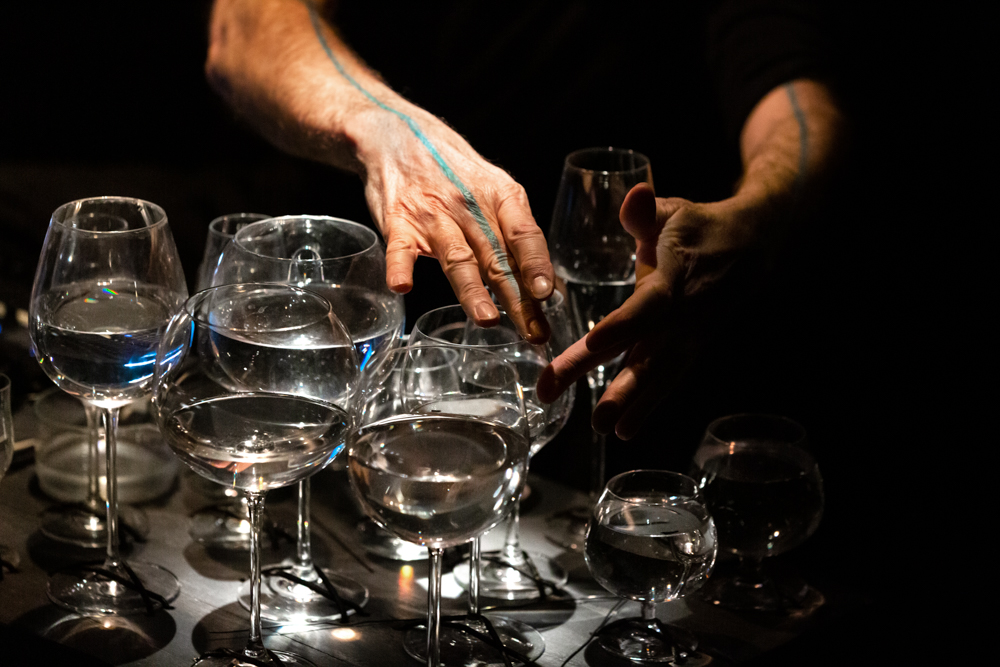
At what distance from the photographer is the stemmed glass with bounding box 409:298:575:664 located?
97 centimetres

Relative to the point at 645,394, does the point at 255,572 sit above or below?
below

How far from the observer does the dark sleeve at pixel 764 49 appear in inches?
67.3

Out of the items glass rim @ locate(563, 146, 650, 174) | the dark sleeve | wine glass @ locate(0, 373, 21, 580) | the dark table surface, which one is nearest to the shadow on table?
the dark table surface

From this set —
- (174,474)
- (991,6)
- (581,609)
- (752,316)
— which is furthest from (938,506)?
(174,474)

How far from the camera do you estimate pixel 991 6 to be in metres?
1.84

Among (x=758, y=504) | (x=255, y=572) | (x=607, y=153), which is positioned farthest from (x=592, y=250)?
(x=255, y=572)

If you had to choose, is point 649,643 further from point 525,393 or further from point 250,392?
point 250,392

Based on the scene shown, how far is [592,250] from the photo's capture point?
1223mm

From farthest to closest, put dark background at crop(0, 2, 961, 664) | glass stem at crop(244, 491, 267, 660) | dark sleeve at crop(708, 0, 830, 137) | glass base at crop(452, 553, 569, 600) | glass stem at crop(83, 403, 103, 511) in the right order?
dark background at crop(0, 2, 961, 664) < dark sleeve at crop(708, 0, 830, 137) < glass stem at crop(83, 403, 103, 511) < glass base at crop(452, 553, 569, 600) < glass stem at crop(244, 491, 267, 660)

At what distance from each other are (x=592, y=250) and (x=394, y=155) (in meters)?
0.26

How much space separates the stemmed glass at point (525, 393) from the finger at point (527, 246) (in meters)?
0.06

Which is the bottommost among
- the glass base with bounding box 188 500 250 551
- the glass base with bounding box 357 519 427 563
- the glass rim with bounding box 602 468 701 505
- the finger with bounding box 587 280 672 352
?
the glass base with bounding box 357 519 427 563

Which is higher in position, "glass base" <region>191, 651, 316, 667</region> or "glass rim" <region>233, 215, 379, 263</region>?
"glass rim" <region>233, 215, 379, 263</region>

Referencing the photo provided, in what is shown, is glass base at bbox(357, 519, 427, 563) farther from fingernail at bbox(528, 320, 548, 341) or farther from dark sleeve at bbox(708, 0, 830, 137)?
dark sleeve at bbox(708, 0, 830, 137)
